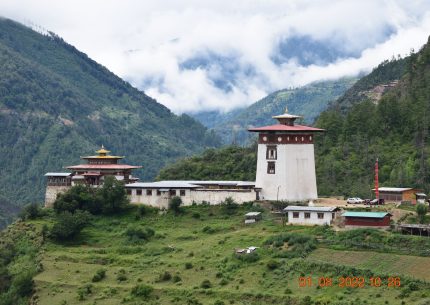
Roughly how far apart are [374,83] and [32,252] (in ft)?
318

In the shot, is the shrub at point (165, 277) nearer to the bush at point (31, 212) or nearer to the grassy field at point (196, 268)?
the grassy field at point (196, 268)

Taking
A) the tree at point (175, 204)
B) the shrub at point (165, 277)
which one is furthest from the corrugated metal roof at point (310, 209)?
the shrub at point (165, 277)

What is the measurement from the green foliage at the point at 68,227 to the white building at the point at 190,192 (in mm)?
8266

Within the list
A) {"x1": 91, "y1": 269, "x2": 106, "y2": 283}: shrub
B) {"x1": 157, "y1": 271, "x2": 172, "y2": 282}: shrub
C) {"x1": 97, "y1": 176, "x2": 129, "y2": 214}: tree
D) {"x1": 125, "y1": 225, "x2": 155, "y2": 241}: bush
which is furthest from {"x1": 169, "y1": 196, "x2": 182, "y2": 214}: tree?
{"x1": 157, "y1": 271, "x2": 172, "y2": 282}: shrub

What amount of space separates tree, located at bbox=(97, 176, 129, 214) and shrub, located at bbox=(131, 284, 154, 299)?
67.5 feet

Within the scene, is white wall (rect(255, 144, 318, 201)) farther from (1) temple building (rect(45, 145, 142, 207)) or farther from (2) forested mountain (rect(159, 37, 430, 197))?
(1) temple building (rect(45, 145, 142, 207))

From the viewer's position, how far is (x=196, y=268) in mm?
59438

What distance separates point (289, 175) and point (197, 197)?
8.60 meters

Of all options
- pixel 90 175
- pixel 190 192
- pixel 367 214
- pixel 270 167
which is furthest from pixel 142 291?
pixel 90 175

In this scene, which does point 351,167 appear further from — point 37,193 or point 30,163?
point 30,163

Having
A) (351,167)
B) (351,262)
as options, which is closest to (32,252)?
(351,262)

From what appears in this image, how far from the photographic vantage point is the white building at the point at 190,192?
75.6m

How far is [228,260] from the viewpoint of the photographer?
59625 millimetres

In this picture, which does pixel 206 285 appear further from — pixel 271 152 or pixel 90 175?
pixel 90 175
